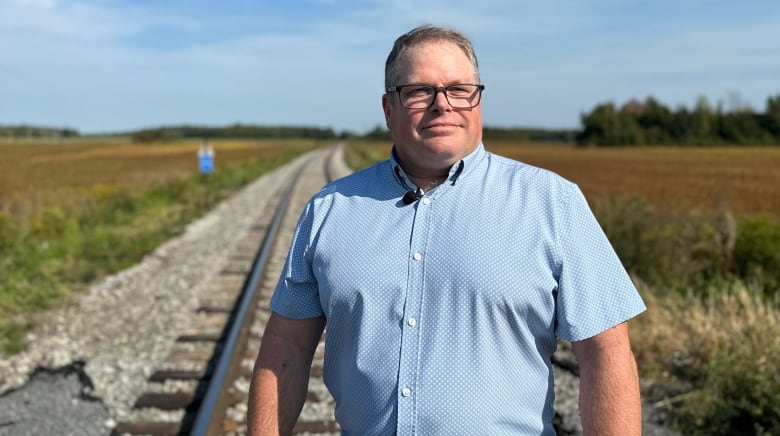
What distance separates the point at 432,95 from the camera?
1876 mm

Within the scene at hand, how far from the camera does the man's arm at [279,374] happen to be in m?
2.05

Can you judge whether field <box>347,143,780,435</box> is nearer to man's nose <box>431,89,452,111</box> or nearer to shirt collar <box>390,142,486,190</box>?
shirt collar <box>390,142,486,190</box>

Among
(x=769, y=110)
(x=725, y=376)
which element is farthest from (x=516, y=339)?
(x=769, y=110)

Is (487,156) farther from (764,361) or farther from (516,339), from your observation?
→ (764,361)

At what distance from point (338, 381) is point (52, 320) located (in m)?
5.83

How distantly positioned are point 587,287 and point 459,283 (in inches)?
11.2

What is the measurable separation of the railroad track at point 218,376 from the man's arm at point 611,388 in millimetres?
2827

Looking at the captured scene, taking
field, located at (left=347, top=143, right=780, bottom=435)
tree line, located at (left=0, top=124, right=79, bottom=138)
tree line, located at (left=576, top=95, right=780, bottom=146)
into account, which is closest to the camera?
field, located at (left=347, top=143, right=780, bottom=435)

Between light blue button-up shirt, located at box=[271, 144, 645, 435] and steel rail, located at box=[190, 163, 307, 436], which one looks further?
steel rail, located at box=[190, 163, 307, 436]

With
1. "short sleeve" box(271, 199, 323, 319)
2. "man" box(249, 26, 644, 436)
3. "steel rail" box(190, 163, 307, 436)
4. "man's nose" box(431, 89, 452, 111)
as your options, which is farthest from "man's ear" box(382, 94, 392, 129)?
"steel rail" box(190, 163, 307, 436)

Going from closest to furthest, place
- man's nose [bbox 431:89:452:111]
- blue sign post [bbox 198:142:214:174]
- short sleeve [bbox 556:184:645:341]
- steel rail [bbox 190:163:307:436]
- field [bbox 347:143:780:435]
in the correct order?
1. short sleeve [bbox 556:184:645:341]
2. man's nose [bbox 431:89:452:111]
3. steel rail [bbox 190:163:307:436]
4. field [bbox 347:143:780:435]
5. blue sign post [bbox 198:142:214:174]

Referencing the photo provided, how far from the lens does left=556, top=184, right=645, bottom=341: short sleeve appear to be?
1.75 m

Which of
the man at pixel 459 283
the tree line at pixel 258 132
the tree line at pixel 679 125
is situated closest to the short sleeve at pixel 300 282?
the man at pixel 459 283

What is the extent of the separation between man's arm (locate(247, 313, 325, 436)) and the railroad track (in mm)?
2271
